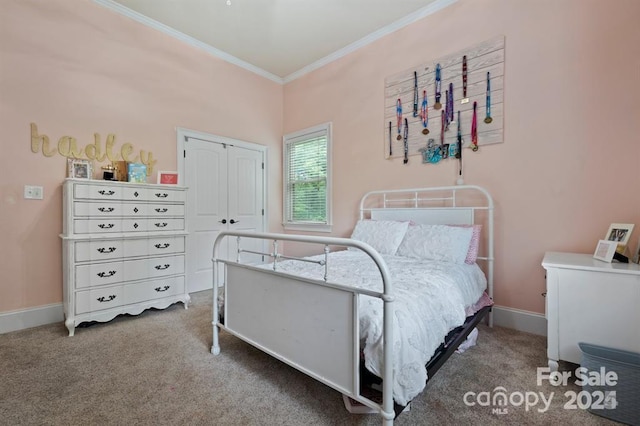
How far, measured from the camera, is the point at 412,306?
1352mm

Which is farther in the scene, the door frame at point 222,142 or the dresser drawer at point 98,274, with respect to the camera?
the door frame at point 222,142

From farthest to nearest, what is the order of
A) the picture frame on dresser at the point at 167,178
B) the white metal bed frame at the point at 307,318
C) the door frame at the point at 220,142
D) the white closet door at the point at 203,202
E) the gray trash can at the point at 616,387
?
the white closet door at the point at 203,202 < the door frame at the point at 220,142 < the picture frame on dresser at the point at 167,178 < the gray trash can at the point at 616,387 < the white metal bed frame at the point at 307,318

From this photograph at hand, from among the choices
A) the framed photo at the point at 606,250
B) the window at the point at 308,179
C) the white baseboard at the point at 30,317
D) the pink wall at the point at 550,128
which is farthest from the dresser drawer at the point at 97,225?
the framed photo at the point at 606,250

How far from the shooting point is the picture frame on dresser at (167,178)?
3053 mm

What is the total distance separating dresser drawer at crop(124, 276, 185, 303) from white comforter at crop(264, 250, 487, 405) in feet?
5.01

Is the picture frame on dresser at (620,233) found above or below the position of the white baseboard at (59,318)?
above

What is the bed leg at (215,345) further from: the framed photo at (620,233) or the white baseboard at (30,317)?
the framed photo at (620,233)

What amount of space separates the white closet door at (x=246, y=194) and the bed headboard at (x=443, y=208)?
66.9 inches

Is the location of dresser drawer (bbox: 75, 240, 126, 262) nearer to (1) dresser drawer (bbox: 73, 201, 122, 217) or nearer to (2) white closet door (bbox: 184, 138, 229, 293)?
(1) dresser drawer (bbox: 73, 201, 122, 217)

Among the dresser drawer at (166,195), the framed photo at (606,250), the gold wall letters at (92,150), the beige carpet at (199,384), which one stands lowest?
the beige carpet at (199,384)

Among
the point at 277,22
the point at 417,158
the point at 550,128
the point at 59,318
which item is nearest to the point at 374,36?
the point at 277,22

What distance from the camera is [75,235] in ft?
7.73

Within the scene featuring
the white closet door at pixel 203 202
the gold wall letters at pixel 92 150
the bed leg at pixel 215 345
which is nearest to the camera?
the bed leg at pixel 215 345

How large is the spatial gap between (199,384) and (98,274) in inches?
60.1
